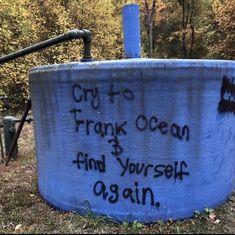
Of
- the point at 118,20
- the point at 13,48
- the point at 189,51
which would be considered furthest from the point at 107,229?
the point at 189,51

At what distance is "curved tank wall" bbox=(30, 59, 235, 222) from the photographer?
460cm

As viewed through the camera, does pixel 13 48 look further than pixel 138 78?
Yes

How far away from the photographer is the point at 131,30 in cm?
543

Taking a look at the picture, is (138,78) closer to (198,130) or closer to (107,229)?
(198,130)

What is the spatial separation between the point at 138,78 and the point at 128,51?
1.07m

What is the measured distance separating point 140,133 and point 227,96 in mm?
1246

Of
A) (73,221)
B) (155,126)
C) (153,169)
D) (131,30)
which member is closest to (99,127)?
(155,126)

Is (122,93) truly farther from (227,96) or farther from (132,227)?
(132,227)

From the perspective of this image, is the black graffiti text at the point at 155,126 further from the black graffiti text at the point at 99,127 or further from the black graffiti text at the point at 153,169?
the black graffiti text at the point at 153,169

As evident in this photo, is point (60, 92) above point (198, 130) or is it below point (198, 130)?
above

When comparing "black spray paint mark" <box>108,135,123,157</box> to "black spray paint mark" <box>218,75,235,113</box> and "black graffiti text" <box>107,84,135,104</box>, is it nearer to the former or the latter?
"black graffiti text" <box>107,84,135,104</box>

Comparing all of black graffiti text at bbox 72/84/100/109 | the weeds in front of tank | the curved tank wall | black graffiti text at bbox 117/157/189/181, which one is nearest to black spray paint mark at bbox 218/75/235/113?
the curved tank wall

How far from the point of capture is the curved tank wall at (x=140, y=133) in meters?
4.60

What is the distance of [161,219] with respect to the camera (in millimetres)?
4852
